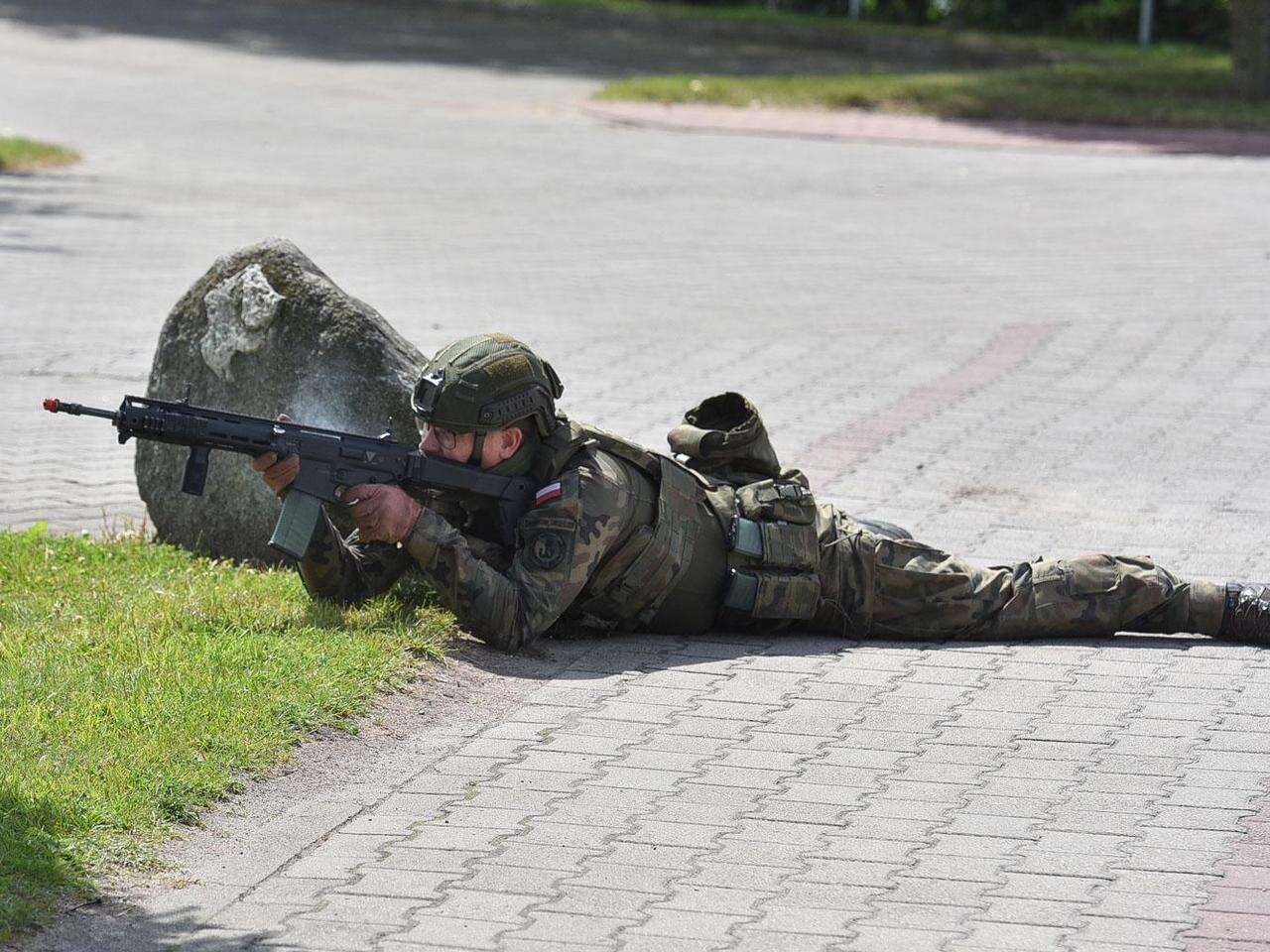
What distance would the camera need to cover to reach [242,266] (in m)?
6.68

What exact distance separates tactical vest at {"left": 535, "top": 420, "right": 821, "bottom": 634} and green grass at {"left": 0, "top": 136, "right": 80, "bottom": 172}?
11.6 m

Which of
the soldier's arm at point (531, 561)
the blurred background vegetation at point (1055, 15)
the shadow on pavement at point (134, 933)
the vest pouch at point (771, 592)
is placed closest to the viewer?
the shadow on pavement at point (134, 933)

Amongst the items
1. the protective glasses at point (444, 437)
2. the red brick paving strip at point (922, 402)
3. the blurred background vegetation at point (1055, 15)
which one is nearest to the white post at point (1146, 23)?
the blurred background vegetation at point (1055, 15)

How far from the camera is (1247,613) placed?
19.8ft

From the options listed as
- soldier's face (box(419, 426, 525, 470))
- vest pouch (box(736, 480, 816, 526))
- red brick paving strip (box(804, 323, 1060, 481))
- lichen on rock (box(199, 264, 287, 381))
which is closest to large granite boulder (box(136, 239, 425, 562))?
lichen on rock (box(199, 264, 287, 381))

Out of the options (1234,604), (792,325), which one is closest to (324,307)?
(1234,604)

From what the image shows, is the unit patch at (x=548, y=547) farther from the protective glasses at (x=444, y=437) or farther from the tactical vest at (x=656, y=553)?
the protective glasses at (x=444, y=437)

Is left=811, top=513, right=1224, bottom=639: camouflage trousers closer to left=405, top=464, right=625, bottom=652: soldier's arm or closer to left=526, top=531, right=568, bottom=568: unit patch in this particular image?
left=405, top=464, right=625, bottom=652: soldier's arm

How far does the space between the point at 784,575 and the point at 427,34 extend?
2275 centimetres

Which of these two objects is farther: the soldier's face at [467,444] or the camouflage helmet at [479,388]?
the soldier's face at [467,444]

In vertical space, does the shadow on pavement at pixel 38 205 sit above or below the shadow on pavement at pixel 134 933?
above

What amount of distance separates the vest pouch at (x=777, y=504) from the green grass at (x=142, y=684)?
100 cm

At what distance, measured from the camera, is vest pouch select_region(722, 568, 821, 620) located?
589 centimetres

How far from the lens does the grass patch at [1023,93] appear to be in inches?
768
